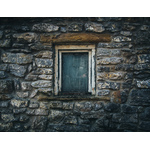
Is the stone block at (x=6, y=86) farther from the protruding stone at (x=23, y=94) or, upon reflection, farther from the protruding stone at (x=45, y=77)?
the protruding stone at (x=45, y=77)

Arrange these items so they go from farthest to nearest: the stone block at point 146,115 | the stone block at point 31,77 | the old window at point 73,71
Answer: the old window at point 73,71, the stone block at point 31,77, the stone block at point 146,115

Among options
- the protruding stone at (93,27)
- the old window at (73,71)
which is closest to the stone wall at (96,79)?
the protruding stone at (93,27)

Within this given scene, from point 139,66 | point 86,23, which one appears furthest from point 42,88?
point 139,66

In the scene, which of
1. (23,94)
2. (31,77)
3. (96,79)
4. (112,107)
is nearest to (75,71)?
(96,79)

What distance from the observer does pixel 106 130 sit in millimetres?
2363

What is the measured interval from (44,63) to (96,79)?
39.8 inches

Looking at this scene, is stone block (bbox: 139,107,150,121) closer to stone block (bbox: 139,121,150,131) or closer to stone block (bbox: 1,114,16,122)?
stone block (bbox: 139,121,150,131)

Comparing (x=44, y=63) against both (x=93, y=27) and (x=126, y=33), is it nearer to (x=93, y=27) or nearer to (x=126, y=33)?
(x=93, y=27)

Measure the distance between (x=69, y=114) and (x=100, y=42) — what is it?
1433mm

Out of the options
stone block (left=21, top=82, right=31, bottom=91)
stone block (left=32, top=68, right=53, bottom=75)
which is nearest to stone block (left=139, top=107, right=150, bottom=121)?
stone block (left=32, top=68, right=53, bottom=75)

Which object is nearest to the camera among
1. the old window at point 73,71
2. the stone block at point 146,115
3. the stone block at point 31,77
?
the stone block at point 146,115

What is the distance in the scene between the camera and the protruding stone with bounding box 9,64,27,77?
2.43 metres

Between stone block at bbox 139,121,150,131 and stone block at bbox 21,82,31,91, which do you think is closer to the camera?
stone block at bbox 139,121,150,131

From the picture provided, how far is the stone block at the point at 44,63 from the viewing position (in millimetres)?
2418
